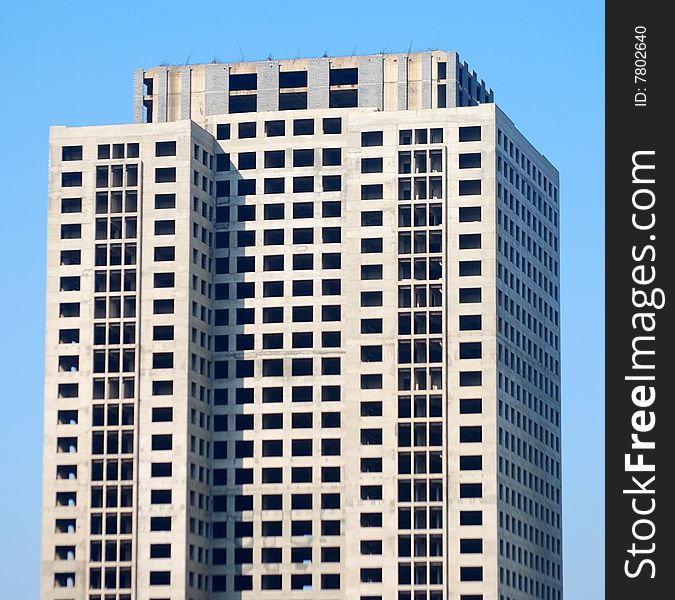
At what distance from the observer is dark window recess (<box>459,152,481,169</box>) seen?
182 meters

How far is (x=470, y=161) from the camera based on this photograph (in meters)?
182

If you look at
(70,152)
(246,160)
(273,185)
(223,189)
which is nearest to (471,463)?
(273,185)

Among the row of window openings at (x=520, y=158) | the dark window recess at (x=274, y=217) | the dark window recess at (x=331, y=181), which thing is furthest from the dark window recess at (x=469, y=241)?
the dark window recess at (x=274, y=217)

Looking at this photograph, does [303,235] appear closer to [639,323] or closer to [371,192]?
[371,192]

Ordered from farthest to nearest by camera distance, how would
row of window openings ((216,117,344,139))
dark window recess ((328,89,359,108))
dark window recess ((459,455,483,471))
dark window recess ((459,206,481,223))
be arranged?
dark window recess ((328,89,359,108))
row of window openings ((216,117,344,139))
dark window recess ((459,206,481,223))
dark window recess ((459,455,483,471))

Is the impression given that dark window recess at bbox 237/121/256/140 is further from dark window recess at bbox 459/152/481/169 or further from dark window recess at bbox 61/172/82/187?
dark window recess at bbox 459/152/481/169

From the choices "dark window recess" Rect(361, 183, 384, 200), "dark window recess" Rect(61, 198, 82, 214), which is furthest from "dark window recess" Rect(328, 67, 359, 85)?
"dark window recess" Rect(61, 198, 82, 214)

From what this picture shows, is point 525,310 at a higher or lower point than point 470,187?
lower

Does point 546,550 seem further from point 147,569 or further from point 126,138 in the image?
point 126,138

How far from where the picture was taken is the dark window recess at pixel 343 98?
192625mm

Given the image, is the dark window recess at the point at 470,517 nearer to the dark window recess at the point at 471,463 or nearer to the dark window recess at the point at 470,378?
the dark window recess at the point at 471,463

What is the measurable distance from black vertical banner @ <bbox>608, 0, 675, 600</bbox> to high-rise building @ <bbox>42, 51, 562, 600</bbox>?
86.6m

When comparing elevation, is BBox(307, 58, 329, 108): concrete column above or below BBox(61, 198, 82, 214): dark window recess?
above

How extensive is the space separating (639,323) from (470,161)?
95286mm
